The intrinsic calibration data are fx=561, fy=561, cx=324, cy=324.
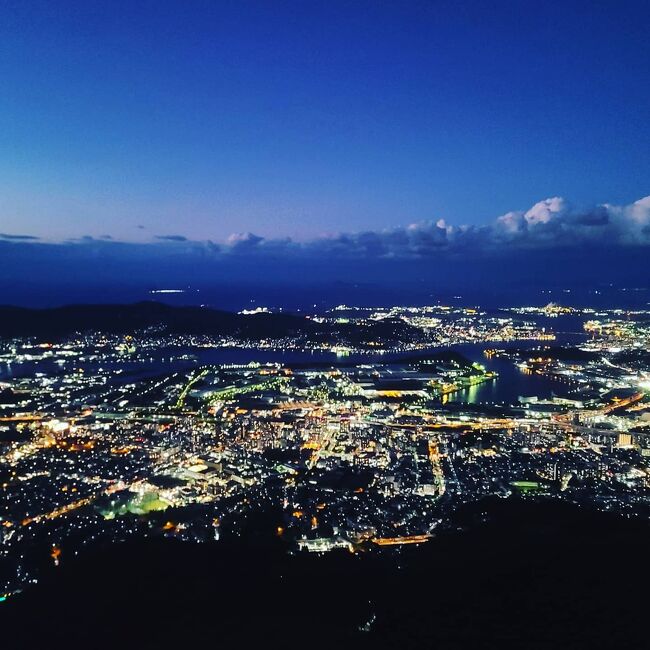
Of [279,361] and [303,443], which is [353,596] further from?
[279,361]

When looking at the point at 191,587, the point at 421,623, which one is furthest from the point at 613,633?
the point at 191,587

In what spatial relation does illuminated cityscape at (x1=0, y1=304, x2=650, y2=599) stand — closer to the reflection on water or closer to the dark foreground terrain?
the reflection on water

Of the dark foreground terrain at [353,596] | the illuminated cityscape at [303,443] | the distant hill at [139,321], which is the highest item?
the distant hill at [139,321]

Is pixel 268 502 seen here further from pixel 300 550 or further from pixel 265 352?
pixel 265 352

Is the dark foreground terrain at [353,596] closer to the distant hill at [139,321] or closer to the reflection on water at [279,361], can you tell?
the reflection on water at [279,361]

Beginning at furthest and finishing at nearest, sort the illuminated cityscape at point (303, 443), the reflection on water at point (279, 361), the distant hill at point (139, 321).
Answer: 1. the distant hill at point (139, 321)
2. the reflection on water at point (279, 361)
3. the illuminated cityscape at point (303, 443)

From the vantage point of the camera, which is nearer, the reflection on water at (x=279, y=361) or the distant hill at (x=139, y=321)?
the reflection on water at (x=279, y=361)

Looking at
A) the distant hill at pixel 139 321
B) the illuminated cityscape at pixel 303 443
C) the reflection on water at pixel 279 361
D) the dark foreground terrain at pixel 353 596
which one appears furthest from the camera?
the distant hill at pixel 139 321

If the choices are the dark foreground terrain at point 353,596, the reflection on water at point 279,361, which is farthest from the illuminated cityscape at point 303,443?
the dark foreground terrain at point 353,596

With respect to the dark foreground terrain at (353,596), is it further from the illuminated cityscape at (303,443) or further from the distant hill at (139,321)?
the distant hill at (139,321)

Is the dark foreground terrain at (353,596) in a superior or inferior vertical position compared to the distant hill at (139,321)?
inferior
